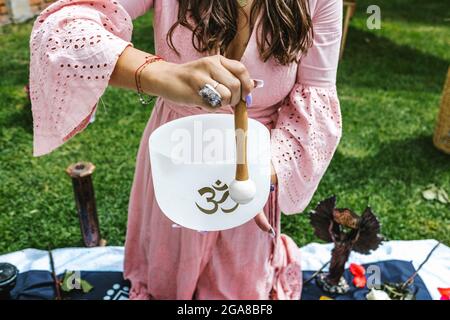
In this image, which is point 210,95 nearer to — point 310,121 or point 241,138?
point 241,138

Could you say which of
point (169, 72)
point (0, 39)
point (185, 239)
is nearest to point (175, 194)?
point (169, 72)

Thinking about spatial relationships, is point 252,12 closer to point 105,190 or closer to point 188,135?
point 188,135

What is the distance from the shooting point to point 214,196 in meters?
1.00

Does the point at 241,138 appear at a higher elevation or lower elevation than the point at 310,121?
higher

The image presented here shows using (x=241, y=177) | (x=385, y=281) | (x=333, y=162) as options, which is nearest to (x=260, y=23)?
(x=241, y=177)

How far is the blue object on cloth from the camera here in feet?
6.12

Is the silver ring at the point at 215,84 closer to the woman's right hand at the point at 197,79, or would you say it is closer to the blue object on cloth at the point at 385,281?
the woman's right hand at the point at 197,79

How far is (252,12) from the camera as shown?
110 centimetres

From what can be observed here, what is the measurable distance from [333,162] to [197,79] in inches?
90.4

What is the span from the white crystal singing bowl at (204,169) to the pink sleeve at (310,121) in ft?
0.65

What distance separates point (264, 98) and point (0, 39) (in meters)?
4.30

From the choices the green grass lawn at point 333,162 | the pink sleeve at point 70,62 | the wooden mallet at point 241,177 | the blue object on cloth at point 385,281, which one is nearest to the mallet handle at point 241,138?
the wooden mallet at point 241,177

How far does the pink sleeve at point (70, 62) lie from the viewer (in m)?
0.83
